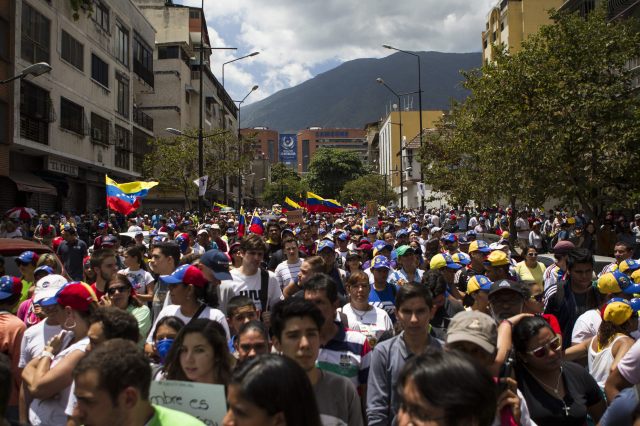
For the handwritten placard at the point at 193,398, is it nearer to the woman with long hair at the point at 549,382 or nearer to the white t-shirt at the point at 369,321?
the woman with long hair at the point at 549,382

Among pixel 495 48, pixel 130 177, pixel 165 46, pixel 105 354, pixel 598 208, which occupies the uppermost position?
pixel 165 46

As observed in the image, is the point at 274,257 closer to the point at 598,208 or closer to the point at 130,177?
the point at 598,208

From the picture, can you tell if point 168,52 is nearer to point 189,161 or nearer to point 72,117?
point 189,161

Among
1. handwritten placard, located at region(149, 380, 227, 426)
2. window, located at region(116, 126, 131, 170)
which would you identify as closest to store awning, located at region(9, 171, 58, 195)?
window, located at region(116, 126, 131, 170)

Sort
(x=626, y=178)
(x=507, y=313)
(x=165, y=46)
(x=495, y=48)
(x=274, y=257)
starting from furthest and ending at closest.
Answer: (x=165, y=46), (x=495, y=48), (x=626, y=178), (x=274, y=257), (x=507, y=313)

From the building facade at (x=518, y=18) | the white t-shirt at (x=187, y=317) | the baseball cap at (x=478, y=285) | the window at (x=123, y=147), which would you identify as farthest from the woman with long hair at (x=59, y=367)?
the building facade at (x=518, y=18)

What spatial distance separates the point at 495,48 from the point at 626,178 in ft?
22.9

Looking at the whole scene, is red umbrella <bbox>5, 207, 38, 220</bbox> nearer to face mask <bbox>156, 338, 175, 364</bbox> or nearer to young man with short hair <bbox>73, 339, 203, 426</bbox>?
face mask <bbox>156, 338, 175, 364</bbox>

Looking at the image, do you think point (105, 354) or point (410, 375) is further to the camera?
A: point (105, 354)

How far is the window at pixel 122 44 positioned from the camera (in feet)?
115

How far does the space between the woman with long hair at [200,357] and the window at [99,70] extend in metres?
30.3

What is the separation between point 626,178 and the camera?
1797 centimetres

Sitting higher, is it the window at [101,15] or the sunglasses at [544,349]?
the window at [101,15]

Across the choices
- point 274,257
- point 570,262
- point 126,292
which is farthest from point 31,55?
point 570,262
